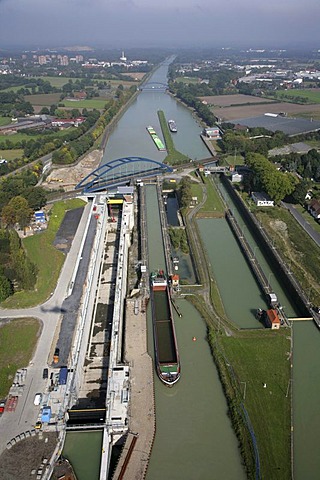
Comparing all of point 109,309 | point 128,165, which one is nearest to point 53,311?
point 109,309

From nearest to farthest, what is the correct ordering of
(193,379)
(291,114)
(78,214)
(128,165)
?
1. (193,379)
2. (78,214)
3. (128,165)
4. (291,114)

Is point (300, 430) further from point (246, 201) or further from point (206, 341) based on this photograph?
point (246, 201)

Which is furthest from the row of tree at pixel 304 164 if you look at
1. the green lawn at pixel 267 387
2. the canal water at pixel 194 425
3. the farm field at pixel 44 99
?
the farm field at pixel 44 99

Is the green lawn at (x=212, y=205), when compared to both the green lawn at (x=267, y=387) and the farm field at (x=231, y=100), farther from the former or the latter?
the farm field at (x=231, y=100)

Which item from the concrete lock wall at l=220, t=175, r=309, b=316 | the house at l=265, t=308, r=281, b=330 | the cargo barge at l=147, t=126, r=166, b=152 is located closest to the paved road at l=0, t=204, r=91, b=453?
the house at l=265, t=308, r=281, b=330

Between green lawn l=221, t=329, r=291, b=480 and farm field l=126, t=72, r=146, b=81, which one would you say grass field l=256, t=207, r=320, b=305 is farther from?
farm field l=126, t=72, r=146, b=81

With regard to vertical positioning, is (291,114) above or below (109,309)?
above
